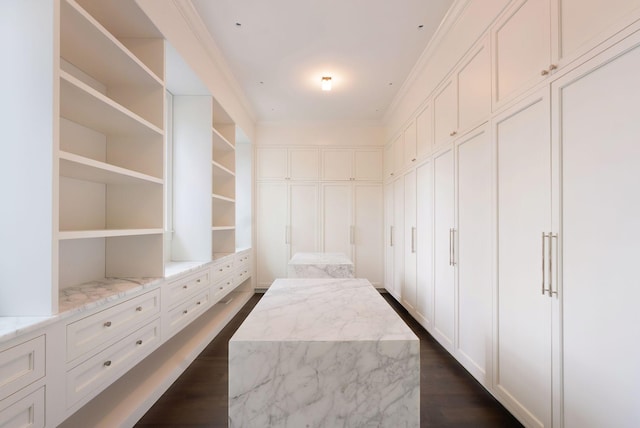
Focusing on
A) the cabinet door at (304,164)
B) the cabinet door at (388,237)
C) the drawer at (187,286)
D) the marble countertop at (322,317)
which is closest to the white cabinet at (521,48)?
the marble countertop at (322,317)

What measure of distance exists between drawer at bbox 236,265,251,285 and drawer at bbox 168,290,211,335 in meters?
1.18

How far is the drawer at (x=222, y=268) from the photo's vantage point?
3209 mm

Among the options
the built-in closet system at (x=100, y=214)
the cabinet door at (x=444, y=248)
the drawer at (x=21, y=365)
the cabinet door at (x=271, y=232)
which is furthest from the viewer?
the cabinet door at (x=271, y=232)

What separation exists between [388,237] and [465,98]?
2927 millimetres

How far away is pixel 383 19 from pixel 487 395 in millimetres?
3129

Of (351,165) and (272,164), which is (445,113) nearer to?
(351,165)

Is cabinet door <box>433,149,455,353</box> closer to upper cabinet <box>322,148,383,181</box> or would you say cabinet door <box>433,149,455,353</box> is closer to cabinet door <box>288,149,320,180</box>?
upper cabinet <box>322,148,383,181</box>

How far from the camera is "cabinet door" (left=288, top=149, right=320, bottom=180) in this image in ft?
17.3

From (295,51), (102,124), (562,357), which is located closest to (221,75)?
(295,51)

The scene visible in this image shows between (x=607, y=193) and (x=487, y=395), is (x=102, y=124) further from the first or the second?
(x=487, y=395)

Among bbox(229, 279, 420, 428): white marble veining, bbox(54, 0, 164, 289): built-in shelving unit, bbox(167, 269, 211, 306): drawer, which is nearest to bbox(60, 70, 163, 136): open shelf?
bbox(54, 0, 164, 289): built-in shelving unit

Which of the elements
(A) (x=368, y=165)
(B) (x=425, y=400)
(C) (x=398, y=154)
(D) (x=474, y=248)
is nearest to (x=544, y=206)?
(D) (x=474, y=248)

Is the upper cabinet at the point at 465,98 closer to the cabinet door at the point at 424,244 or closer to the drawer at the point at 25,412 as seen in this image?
the cabinet door at the point at 424,244

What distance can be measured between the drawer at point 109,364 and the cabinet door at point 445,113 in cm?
279
